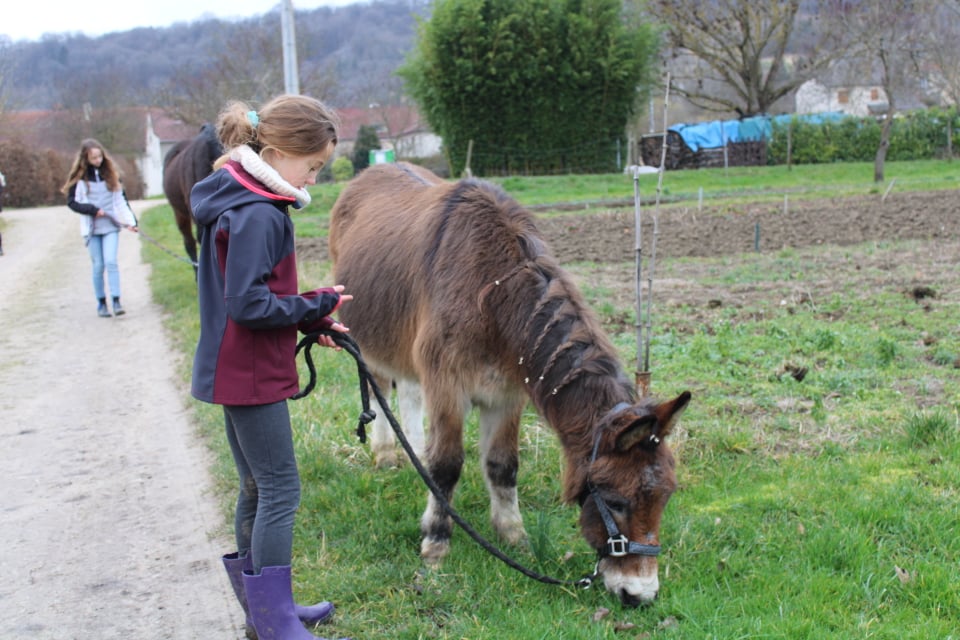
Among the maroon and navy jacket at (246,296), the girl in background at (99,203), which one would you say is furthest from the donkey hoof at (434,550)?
the girl in background at (99,203)

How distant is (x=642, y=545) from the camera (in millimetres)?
3189

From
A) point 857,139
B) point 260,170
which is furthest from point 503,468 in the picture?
point 857,139

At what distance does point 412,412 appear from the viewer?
17.5 ft

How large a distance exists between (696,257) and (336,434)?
8.58 m

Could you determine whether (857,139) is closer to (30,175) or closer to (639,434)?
(30,175)

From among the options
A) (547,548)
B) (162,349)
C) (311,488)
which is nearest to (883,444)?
(547,548)

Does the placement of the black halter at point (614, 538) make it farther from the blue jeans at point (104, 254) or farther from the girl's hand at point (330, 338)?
the blue jeans at point (104, 254)

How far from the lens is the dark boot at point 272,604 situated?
120 inches

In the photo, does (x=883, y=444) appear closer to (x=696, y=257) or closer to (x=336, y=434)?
(x=336, y=434)

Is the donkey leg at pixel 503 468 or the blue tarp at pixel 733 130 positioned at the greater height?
the blue tarp at pixel 733 130

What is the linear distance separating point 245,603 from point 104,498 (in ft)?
6.48

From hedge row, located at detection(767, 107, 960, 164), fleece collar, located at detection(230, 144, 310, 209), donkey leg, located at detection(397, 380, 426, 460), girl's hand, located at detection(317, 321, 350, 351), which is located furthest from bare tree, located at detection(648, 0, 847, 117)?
fleece collar, located at detection(230, 144, 310, 209)

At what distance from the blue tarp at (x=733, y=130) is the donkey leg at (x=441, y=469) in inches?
1399

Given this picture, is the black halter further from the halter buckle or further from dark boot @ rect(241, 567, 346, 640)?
dark boot @ rect(241, 567, 346, 640)
